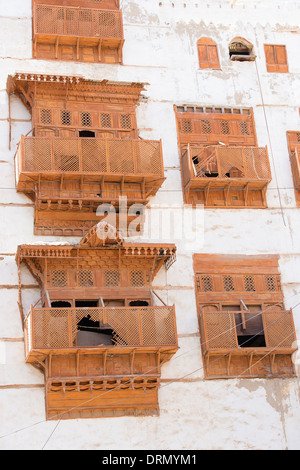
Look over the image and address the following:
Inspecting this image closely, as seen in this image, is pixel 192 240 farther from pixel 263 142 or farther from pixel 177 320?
pixel 263 142

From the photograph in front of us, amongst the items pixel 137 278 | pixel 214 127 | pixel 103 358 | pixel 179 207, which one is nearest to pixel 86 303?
pixel 137 278

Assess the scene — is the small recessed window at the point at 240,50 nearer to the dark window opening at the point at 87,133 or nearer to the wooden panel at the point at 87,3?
the wooden panel at the point at 87,3

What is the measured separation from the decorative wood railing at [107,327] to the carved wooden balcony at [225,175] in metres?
4.03

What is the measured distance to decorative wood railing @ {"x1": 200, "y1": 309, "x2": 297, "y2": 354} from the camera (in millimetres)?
19656

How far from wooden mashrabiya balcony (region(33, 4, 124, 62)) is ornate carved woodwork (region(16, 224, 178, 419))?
6365 millimetres

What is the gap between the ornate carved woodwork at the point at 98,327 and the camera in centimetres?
1844

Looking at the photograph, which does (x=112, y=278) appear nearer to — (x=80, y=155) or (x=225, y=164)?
(x=80, y=155)

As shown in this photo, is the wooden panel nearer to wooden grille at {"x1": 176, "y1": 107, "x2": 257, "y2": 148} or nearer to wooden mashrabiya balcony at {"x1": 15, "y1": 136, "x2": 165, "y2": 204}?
wooden grille at {"x1": 176, "y1": 107, "x2": 257, "y2": 148}

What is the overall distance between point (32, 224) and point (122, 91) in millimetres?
4496

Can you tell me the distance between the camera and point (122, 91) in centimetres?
2186

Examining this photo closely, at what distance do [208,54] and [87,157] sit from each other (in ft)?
19.0

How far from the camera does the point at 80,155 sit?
798 inches

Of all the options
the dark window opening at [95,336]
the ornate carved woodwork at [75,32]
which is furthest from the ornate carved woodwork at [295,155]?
the dark window opening at [95,336]

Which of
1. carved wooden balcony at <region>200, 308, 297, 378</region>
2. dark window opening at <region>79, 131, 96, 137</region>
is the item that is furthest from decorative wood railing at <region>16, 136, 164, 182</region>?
carved wooden balcony at <region>200, 308, 297, 378</region>
